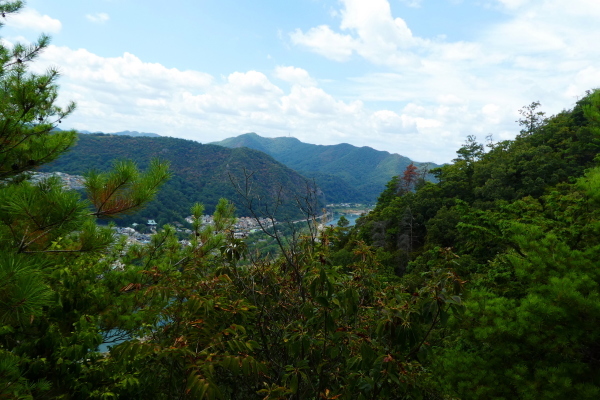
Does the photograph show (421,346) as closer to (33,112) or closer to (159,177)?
(159,177)

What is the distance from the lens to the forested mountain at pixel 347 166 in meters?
83.6

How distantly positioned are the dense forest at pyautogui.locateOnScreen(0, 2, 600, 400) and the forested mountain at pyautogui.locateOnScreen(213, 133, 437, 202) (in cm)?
6689

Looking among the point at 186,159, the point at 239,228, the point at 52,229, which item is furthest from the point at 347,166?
the point at 52,229

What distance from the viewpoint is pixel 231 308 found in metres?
1.89

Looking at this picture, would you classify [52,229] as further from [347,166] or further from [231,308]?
[347,166]

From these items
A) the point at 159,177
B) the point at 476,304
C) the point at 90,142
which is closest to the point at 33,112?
the point at 159,177

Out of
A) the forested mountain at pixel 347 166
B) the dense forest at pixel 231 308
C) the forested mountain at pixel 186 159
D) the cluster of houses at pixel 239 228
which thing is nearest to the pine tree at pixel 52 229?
the dense forest at pixel 231 308

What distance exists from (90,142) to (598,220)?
61.0 metres

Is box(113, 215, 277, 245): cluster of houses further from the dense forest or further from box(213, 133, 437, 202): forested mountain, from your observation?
box(213, 133, 437, 202): forested mountain

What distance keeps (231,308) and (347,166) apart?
14545 cm

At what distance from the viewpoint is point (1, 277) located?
1.42m

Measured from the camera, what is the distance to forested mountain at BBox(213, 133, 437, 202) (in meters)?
83.6

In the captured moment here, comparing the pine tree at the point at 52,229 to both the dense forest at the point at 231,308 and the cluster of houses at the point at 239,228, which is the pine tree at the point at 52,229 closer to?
the dense forest at the point at 231,308

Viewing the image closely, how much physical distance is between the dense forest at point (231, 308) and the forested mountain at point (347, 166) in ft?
219
